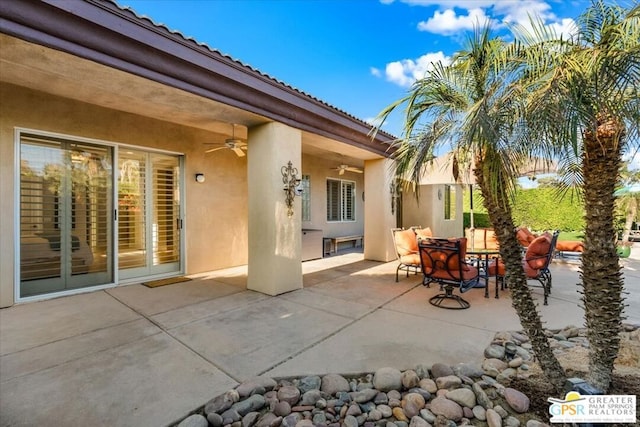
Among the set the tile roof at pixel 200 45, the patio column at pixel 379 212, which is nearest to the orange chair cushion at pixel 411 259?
the patio column at pixel 379 212

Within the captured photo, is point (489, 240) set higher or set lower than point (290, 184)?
lower

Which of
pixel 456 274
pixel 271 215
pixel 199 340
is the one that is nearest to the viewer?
pixel 199 340

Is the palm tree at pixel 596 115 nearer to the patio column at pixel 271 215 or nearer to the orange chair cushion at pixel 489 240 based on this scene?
the patio column at pixel 271 215

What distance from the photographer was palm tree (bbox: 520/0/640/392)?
206 cm

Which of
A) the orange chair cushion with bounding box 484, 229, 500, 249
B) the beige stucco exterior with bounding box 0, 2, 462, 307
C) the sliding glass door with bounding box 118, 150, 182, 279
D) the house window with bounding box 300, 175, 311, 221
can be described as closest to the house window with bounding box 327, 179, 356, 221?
the house window with bounding box 300, 175, 311, 221

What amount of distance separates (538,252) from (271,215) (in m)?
4.83

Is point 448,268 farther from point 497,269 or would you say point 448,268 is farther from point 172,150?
point 172,150

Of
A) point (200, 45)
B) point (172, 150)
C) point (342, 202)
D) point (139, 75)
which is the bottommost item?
point (342, 202)

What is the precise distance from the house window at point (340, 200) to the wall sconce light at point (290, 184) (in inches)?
217

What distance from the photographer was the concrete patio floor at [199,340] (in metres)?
2.50

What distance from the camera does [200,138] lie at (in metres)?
7.24

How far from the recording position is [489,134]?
85.4 inches

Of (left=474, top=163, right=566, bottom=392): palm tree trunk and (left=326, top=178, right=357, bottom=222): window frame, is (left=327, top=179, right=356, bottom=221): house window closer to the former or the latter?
(left=326, top=178, right=357, bottom=222): window frame

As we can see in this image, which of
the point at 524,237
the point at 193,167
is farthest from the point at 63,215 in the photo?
the point at 524,237
